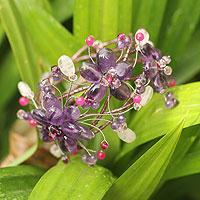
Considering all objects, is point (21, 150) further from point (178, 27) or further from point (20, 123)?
point (178, 27)

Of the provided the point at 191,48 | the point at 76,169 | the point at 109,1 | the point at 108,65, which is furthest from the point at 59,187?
the point at 191,48

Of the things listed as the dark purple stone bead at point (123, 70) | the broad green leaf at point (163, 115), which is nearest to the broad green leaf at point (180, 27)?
the broad green leaf at point (163, 115)

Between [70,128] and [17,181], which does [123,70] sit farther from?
[17,181]

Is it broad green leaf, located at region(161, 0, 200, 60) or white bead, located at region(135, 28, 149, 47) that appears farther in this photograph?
broad green leaf, located at region(161, 0, 200, 60)

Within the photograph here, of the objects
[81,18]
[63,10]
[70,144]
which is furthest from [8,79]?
[70,144]

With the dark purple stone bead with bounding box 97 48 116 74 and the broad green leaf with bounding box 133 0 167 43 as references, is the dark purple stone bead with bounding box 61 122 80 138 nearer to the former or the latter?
the dark purple stone bead with bounding box 97 48 116 74

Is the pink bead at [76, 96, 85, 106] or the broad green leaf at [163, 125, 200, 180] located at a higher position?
the pink bead at [76, 96, 85, 106]

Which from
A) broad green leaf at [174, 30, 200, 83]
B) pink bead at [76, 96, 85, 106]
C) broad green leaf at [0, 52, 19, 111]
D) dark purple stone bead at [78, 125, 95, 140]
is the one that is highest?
pink bead at [76, 96, 85, 106]

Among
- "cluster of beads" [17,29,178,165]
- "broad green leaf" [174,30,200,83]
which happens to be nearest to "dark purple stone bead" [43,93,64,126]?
"cluster of beads" [17,29,178,165]

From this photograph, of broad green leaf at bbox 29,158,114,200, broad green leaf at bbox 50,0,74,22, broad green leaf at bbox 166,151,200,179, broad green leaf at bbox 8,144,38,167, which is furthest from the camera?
broad green leaf at bbox 50,0,74,22
